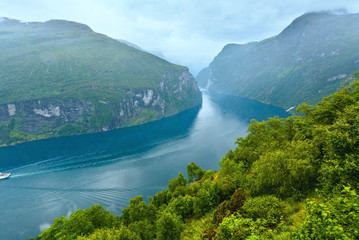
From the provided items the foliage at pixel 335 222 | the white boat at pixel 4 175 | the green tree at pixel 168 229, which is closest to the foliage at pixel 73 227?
the green tree at pixel 168 229

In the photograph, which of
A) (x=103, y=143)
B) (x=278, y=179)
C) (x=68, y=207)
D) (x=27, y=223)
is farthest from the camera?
(x=103, y=143)

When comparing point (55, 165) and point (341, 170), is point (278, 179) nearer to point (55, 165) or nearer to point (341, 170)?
point (341, 170)

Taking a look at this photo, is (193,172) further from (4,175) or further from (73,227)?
(4,175)

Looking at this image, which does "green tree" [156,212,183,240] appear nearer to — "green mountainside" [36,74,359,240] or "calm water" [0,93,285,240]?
"green mountainside" [36,74,359,240]

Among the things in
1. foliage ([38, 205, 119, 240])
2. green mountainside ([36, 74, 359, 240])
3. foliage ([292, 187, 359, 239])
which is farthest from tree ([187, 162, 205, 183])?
foliage ([292, 187, 359, 239])

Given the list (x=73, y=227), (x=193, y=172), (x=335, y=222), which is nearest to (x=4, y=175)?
(x=73, y=227)

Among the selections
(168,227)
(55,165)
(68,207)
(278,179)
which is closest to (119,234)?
(168,227)
